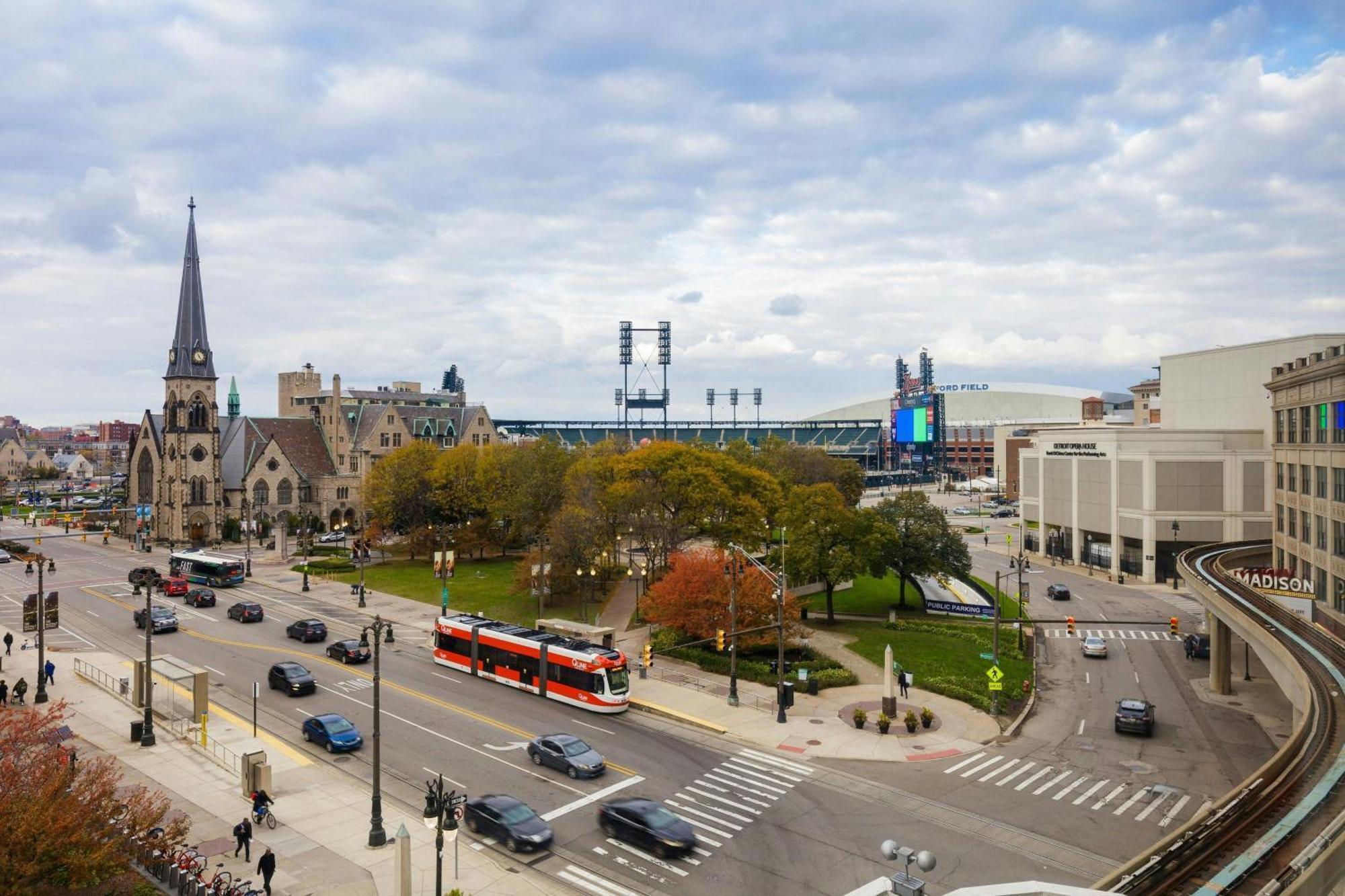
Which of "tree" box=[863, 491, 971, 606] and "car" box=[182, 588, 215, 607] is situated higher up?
"tree" box=[863, 491, 971, 606]

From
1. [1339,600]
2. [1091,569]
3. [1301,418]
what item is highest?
[1301,418]

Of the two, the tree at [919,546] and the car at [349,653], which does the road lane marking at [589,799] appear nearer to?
the car at [349,653]

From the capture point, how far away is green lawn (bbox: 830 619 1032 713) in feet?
140

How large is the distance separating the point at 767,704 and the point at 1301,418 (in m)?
35.7

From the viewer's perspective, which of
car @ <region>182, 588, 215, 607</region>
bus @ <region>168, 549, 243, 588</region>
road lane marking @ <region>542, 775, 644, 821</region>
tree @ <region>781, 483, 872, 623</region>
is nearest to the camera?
road lane marking @ <region>542, 775, 644, 821</region>

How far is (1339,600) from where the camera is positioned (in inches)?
1602

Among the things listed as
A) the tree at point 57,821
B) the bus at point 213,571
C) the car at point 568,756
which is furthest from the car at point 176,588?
the tree at point 57,821

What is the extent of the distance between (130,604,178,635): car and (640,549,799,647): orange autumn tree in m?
31.6

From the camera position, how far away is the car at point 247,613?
2260 inches

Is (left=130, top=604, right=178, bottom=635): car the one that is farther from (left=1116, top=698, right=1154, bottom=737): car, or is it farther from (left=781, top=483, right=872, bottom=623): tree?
(left=1116, top=698, right=1154, bottom=737): car

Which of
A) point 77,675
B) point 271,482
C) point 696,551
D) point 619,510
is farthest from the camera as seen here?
point 271,482

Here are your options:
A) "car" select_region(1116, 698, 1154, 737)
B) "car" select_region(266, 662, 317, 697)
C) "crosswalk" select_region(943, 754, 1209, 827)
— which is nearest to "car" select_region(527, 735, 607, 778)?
"crosswalk" select_region(943, 754, 1209, 827)

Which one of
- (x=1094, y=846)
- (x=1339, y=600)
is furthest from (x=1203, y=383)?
(x=1094, y=846)

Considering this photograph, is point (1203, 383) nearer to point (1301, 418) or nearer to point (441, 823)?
point (1301, 418)
